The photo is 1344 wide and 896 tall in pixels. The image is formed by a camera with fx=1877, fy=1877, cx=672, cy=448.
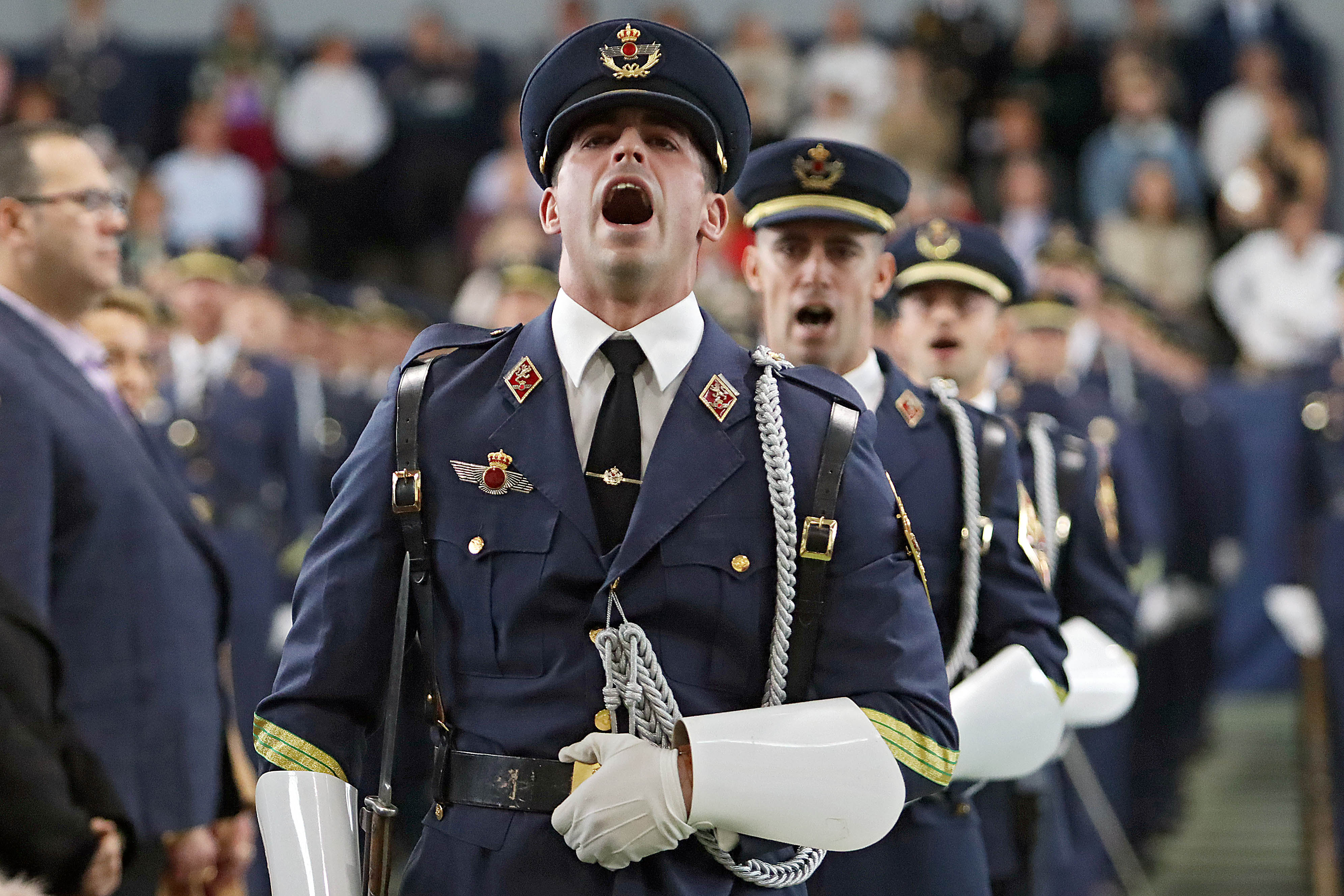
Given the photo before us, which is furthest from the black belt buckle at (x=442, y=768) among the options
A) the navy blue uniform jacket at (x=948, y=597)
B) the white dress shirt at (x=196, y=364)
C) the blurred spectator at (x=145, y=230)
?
the blurred spectator at (x=145, y=230)

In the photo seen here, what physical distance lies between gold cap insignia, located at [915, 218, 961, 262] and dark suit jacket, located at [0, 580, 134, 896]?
247 cm

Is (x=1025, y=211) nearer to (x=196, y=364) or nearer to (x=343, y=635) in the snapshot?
(x=196, y=364)

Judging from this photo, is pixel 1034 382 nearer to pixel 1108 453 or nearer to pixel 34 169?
pixel 1108 453

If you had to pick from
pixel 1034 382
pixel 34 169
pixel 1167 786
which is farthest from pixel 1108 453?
pixel 34 169

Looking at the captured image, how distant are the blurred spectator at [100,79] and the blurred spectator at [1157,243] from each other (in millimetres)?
7374

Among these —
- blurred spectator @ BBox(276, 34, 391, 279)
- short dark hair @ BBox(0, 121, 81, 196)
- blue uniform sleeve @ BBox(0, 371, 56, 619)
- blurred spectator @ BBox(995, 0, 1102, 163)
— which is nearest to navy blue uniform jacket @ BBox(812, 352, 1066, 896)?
blue uniform sleeve @ BBox(0, 371, 56, 619)

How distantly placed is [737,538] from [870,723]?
0.29 meters

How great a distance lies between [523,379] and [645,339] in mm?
173

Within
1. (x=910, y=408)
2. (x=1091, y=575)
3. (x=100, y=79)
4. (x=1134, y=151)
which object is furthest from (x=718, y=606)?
(x=100, y=79)

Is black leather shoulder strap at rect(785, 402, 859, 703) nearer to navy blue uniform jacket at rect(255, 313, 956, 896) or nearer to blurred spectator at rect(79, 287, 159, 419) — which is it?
navy blue uniform jacket at rect(255, 313, 956, 896)

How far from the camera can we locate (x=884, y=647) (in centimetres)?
241

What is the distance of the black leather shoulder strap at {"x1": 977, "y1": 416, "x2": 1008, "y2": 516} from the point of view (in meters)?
3.71

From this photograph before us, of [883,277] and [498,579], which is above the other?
[883,277]

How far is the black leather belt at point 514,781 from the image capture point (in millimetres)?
2352
